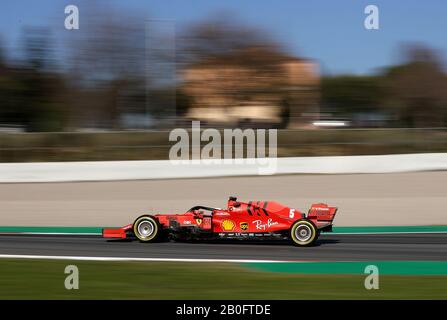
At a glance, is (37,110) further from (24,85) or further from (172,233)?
(172,233)

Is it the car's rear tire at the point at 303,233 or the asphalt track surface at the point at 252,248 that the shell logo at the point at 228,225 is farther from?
the car's rear tire at the point at 303,233

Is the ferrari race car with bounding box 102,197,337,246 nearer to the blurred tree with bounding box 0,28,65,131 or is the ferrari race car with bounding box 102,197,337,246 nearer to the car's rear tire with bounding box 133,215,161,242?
the car's rear tire with bounding box 133,215,161,242

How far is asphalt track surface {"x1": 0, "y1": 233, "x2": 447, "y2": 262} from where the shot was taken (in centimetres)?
973

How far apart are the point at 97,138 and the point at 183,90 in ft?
26.6

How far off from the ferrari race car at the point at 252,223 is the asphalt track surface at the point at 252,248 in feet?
0.61

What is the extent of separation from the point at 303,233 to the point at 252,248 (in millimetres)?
866

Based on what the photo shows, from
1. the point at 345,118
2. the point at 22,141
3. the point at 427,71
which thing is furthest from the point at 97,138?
the point at 427,71

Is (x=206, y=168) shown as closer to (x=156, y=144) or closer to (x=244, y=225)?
(x=156, y=144)

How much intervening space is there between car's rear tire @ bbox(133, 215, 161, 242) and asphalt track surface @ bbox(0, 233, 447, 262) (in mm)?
127

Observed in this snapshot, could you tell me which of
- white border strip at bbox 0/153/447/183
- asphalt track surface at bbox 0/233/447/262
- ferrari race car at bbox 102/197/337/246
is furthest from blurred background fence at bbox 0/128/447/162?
ferrari race car at bbox 102/197/337/246

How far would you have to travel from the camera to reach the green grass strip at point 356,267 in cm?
853

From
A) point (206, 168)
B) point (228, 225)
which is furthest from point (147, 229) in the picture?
point (206, 168)

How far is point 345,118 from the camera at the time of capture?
29.4m

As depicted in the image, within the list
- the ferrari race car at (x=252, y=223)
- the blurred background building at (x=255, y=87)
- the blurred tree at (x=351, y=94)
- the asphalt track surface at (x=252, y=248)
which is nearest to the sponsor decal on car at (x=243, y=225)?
the ferrari race car at (x=252, y=223)
